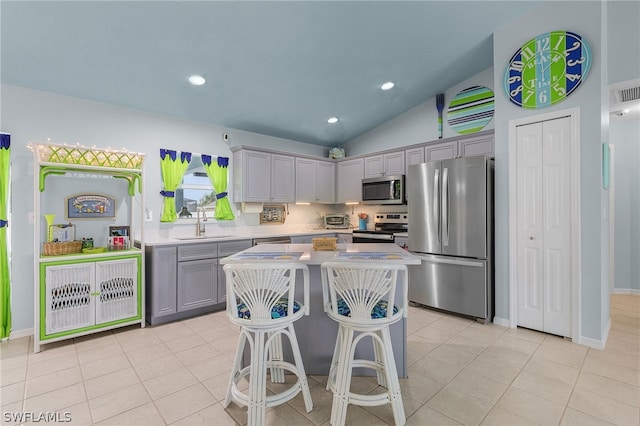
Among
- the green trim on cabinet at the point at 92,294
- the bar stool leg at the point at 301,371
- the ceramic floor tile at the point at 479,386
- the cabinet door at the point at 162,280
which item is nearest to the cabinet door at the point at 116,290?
the green trim on cabinet at the point at 92,294

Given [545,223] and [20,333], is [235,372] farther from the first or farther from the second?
[545,223]

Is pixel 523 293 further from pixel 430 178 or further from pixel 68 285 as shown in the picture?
pixel 68 285

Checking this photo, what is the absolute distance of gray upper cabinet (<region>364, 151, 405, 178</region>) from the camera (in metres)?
4.78

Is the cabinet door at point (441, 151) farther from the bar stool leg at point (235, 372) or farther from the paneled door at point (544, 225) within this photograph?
the bar stool leg at point (235, 372)

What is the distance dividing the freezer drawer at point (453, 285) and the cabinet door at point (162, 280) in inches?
113

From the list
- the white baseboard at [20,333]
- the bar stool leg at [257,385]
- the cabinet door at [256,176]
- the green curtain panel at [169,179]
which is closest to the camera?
the bar stool leg at [257,385]

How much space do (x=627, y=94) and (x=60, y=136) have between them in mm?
6314

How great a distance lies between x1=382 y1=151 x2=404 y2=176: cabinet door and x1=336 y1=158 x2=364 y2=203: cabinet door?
49 centimetres

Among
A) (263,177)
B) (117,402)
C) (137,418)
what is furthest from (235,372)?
(263,177)

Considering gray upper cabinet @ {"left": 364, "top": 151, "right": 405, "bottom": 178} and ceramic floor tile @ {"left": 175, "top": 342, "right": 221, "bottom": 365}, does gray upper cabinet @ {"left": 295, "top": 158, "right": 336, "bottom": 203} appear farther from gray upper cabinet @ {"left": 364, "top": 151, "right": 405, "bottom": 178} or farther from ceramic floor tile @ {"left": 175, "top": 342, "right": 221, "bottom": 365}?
ceramic floor tile @ {"left": 175, "top": 342, "right": 221, "bottom": 365}

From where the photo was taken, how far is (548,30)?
9.86 ft

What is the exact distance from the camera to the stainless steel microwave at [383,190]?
4.71 metres

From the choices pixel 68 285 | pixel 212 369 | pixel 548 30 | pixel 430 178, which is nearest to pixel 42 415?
pixel 212 369

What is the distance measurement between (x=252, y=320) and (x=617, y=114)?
554 cm
